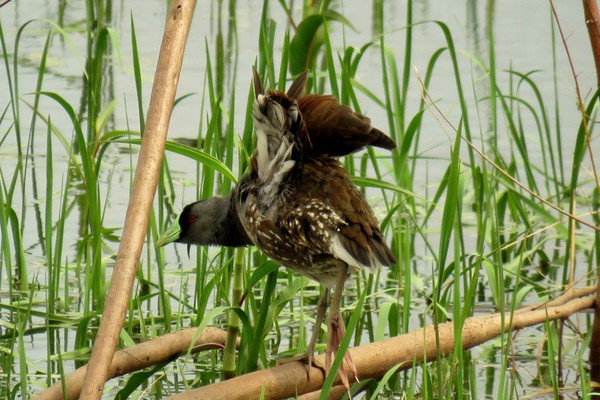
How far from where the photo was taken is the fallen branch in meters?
3.21

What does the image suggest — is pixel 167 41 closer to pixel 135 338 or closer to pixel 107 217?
pixel 135 338

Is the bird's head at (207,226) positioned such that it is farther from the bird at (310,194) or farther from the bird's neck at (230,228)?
the bird at (310,194)

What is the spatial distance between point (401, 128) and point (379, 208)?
963 millimetres

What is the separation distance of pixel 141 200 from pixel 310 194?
1.34 m

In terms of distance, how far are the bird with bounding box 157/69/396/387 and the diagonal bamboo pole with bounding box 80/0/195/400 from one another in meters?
1.10

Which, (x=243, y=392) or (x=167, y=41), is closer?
(x=167, y=41)

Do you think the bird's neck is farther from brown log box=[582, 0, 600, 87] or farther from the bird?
brown log box=[582, 0, 600, 87]

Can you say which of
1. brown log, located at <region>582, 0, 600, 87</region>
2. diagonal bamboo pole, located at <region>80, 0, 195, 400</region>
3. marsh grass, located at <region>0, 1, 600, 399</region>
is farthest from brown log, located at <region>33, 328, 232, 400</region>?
brown log, located at <region>582, 0, 600, 87</region>

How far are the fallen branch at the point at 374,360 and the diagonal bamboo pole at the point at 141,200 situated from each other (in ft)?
3.18

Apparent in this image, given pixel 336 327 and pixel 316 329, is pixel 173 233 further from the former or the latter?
pixel 336 327

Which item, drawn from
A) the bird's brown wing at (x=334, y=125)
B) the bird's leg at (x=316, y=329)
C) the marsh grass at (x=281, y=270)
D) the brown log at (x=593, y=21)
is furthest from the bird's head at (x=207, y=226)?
the brown log at (x=593, y=21)

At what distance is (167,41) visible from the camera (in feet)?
7.64

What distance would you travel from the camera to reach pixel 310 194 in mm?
3539

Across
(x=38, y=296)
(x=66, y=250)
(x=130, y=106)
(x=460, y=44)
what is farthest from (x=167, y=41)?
(x=460, y=44)
